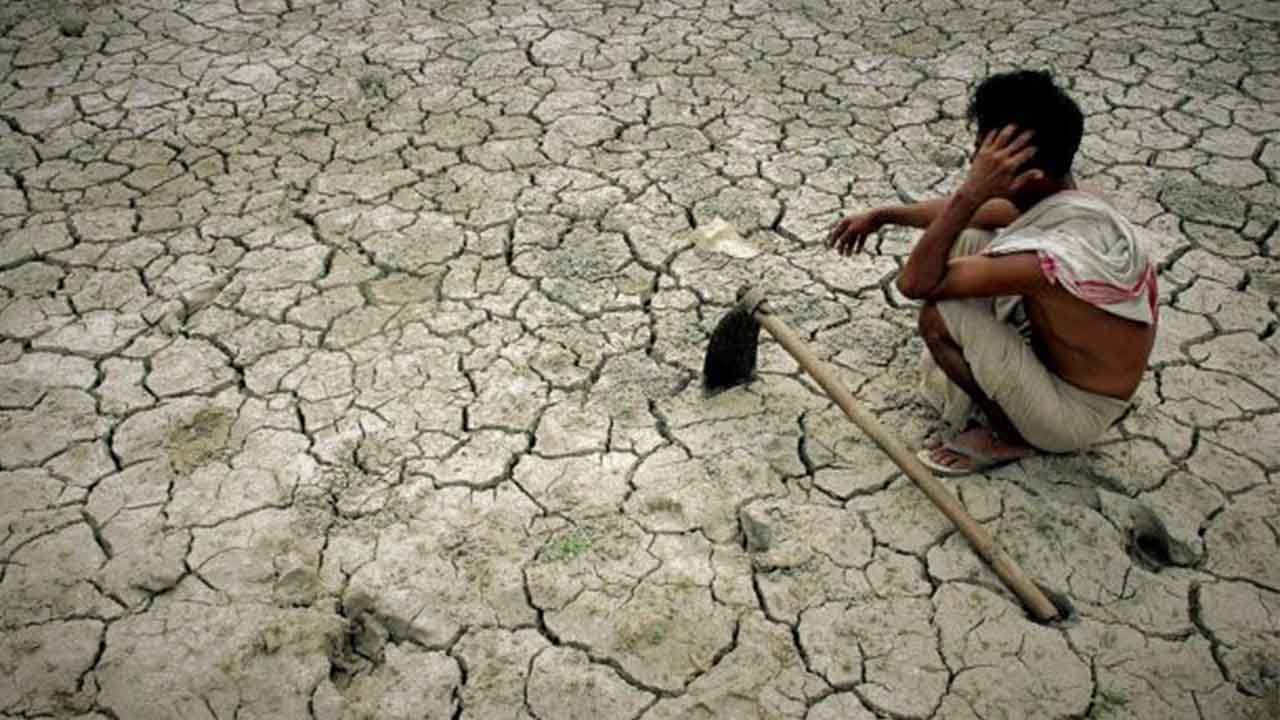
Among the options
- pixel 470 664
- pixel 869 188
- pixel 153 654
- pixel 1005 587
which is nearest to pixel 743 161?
pixel 869 188

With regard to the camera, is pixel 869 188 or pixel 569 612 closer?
pixel 569 612

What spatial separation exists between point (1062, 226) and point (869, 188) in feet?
5.35

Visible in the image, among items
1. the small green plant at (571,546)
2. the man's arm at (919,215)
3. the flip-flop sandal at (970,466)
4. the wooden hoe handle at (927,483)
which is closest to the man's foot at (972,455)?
the flip-flop sandal at (970,466)

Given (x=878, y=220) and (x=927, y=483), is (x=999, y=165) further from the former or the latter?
(x=927, y=483)

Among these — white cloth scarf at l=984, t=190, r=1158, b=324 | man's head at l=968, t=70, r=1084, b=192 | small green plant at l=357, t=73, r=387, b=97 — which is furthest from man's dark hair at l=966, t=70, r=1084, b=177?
small green plant at l=357, t=73, r=387, b=97

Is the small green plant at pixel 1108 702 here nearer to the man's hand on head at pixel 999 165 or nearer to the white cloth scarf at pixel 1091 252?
the white cloth scarf at pixel 1091 252

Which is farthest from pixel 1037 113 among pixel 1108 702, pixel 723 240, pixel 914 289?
pixel 723 240

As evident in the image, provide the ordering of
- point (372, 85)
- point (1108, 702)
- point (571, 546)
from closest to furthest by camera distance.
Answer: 1. point (1108, 702)
2. point (571, 546)
3. point (372, 85)

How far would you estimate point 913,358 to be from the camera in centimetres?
285

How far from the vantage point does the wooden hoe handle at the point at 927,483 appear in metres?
2.03

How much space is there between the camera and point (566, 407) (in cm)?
271

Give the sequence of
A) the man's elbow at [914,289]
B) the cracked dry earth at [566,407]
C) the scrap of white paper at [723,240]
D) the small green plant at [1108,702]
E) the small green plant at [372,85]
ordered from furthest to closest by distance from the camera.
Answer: the small green plant at [372,85]
the scrap of white paper at [723,240]
the man's elbow at [914,289]
the cracked dry earth at [566,407]
the small green plant at [1108,702]

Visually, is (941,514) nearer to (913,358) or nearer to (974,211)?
(913,358)

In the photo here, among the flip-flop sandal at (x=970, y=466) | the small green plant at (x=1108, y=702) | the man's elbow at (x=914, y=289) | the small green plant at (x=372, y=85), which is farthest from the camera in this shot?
the small green plant at (x=372, y=85)
